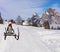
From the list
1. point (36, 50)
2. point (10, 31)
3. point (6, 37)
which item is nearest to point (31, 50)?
point (36, 50)

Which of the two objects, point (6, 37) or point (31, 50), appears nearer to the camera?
point (31, 50)

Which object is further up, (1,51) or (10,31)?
(10,31)

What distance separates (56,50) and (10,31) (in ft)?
14.3

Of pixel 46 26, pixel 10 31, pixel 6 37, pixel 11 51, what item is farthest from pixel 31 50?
pixel 46 26

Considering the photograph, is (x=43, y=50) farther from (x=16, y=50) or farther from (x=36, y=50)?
(x=16, y=50)

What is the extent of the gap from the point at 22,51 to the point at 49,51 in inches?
70.0

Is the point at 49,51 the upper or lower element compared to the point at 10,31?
lower

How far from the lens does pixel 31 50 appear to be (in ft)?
44.5

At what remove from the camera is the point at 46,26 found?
58125 millimetres

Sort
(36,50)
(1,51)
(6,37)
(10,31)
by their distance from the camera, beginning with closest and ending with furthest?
1. (1,51)
2. (36,50)
3. (10,31)
4. (6,37)

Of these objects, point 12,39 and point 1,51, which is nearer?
point 1,51

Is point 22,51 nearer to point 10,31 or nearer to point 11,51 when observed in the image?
point 11,51

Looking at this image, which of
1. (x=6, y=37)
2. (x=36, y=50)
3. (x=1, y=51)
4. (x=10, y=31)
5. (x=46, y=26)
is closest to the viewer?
(x=1, y=51)

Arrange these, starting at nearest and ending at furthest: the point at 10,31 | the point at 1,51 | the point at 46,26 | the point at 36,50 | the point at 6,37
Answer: the point at 1,51 → the point at 36,50 → the point at 10,31 → the point at 6,37 → the point at 46,26
